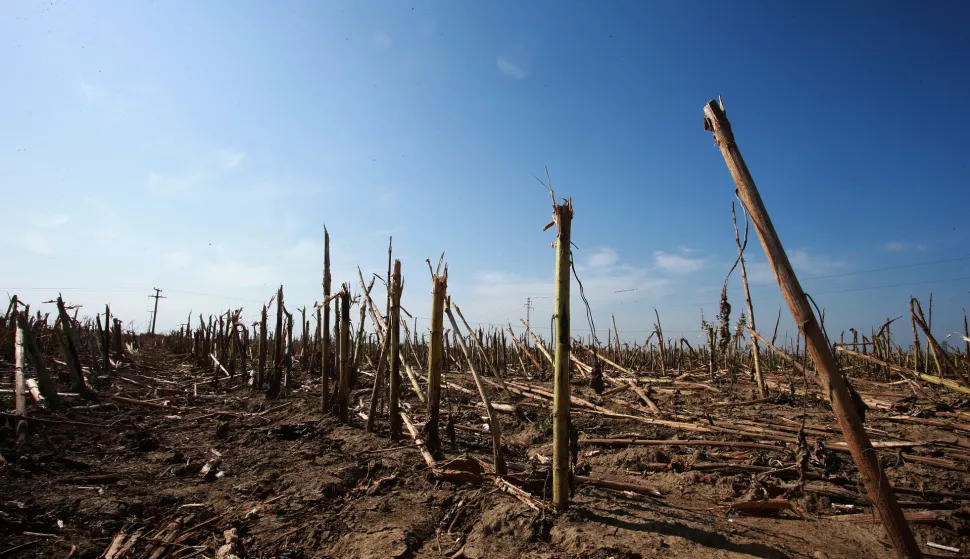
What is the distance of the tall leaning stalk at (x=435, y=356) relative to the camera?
394 cm

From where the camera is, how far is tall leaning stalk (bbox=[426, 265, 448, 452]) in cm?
394

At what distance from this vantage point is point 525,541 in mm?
2605

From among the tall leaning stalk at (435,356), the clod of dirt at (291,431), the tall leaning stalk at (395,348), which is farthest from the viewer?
the clod of dirt at (291,431)

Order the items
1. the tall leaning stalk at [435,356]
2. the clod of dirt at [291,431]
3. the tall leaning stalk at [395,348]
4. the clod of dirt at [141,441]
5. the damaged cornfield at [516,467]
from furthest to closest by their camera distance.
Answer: the clod of dirt at [291,431], the clod of dirt at [141,441], the tall leaning stalk at [395,348], the tall leaning stalk at [435,356], the damaged cornfield at [516,467]

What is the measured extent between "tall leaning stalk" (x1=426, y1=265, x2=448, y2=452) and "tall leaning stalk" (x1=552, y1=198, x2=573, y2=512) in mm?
1438

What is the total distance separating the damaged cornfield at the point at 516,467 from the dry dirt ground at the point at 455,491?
0.7 inches

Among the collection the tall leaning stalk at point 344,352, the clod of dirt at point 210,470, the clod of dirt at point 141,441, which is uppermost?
the tall leaning stalk at point 344,352

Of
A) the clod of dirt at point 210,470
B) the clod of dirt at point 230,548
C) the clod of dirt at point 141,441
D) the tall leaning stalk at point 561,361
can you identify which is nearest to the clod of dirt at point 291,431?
the clod of dirt at point 210,470

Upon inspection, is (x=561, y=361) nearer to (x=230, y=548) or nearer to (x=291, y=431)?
(x=230, y=548)

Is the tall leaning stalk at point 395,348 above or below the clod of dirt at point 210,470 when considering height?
above

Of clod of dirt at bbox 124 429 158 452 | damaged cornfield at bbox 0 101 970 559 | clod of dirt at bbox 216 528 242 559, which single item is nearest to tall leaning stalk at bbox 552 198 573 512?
damaged cornfield at bbox 0 101 970 559

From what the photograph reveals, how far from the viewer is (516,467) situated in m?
3.91

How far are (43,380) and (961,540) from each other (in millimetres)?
8485

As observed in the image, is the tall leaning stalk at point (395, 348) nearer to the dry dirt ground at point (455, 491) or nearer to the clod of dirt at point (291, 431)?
the dry dirt ground at point (455, 491)
